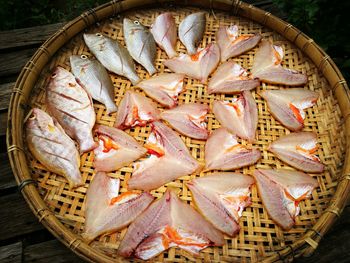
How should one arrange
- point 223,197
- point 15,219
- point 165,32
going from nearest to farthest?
point 223,197 < point 15,219 < point 165,32

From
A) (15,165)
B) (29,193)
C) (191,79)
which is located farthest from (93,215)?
(191,79)

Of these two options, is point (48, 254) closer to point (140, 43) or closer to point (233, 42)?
point (140, 43)

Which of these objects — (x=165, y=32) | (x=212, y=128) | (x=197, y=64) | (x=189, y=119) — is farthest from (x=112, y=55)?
(x=212, y=128)

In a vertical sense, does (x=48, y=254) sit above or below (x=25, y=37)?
below

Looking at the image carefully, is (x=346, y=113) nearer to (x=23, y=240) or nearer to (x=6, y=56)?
(x=23, y=240)

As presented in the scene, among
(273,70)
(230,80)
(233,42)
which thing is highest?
(233,42)

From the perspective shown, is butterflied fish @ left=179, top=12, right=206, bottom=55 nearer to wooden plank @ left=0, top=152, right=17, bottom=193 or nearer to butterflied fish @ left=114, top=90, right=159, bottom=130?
butterflied fish @ left=114, top=90, right=159, bottom=130

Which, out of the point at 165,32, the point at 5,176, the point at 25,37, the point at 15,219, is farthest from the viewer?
the point at 25,37
